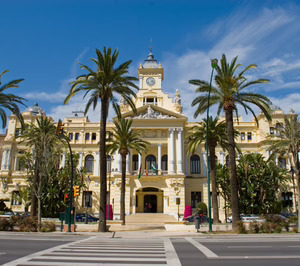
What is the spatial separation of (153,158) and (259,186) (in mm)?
18013

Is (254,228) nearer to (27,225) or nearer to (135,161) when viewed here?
(27,225)

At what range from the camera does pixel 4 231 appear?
22.0 metres

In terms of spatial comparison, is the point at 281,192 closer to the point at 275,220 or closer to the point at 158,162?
the point at 158,162

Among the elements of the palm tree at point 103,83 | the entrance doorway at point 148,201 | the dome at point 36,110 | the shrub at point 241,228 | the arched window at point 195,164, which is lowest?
the shrub at point 241,228

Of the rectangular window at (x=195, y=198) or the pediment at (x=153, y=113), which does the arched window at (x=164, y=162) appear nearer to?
the rectangular window at (x=195, y=198)

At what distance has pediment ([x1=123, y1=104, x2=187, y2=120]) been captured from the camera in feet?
155

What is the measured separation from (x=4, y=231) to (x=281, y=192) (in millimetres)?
38936

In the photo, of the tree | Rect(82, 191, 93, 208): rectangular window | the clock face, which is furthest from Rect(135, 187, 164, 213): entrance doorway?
the clock face

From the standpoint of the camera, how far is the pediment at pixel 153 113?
1857 inches

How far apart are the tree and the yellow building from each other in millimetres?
7522

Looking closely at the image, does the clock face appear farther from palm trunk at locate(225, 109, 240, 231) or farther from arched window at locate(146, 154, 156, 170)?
palm trunk at locate(225, 109, 240, 231)

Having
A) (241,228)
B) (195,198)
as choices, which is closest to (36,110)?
(195,198)

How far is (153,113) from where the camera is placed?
47.5 m

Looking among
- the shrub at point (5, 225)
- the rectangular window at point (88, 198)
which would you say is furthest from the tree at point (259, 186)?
the shrub at point (5, 225)
